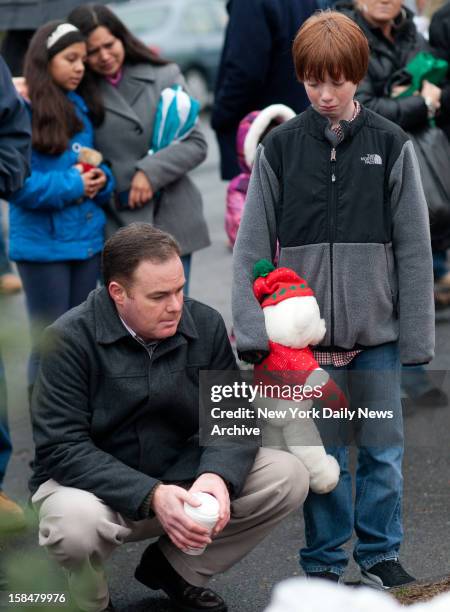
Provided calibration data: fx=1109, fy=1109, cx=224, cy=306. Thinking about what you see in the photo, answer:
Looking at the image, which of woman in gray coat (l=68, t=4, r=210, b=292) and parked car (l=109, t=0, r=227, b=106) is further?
parked car (l=109, t=0, r=227, b=106)

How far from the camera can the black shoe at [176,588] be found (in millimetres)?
3457

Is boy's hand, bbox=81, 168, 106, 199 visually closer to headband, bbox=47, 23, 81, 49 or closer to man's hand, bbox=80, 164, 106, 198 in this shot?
man's hand, bbox=80, 164, 106, 198

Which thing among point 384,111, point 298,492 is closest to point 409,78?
point 384,111

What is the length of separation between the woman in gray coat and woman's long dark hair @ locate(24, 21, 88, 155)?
188 mm

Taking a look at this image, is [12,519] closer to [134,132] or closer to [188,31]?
[134,132]

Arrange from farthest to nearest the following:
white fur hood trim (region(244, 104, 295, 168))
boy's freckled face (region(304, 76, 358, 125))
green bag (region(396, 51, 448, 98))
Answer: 1. green bag (region(396, 51, 448, 98))
2. white fur hood trim (region(244, 104, 295, 168))
3. boy's freckled face (region(304, 76, 358, 125))

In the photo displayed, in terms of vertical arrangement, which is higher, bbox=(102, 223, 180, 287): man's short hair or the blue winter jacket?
bbox=(102, 223, 180, 287): man's short hair

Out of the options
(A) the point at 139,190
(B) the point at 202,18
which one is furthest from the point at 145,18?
(A) the point at 139,190

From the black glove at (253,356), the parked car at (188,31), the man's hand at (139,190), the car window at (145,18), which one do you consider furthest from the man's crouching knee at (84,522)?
the car window at (145,18)

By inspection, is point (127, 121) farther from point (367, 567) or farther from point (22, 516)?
point (22, 516)

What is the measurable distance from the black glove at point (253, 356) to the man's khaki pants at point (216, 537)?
312 millimetres

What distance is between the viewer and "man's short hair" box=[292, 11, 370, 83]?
3.11 metres

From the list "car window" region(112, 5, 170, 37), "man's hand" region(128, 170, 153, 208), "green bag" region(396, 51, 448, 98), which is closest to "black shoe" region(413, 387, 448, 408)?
"green bag" region(396, 51, 448, 98)

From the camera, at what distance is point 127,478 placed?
3164 millimetres
